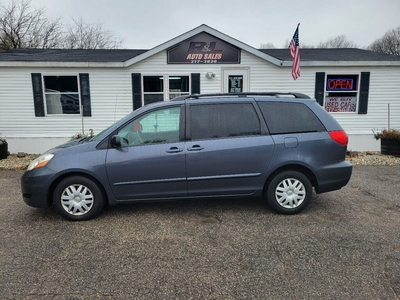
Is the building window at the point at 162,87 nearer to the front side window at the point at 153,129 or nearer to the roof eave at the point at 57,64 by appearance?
the roof eave at the point at 57,64

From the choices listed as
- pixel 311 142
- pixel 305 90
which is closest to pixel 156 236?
pixel 311 142

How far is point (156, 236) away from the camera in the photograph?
3.42 meters

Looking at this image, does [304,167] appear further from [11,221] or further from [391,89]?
[391,89]

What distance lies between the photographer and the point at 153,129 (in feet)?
12.8

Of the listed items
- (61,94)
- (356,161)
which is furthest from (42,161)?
(356,161)

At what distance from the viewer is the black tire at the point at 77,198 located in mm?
3753

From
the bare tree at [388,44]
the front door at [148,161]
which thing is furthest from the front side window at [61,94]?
the bare tree at [388,44]

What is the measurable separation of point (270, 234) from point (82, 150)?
2659 millimetres

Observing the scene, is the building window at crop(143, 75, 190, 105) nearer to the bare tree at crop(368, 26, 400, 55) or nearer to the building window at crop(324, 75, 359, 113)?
the building window at crop(324, 75, 359, 113)

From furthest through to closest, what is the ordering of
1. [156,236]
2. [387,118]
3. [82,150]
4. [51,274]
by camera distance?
[387,118], [82,150], [156,236], [51,274]

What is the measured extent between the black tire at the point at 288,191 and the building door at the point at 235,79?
6.11 m

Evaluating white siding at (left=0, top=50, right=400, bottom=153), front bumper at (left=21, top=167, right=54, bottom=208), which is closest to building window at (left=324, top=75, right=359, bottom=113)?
white siding at (left=0, top=50, right=400, bottom=153)

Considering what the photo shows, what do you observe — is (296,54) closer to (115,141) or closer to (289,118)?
(289,118)

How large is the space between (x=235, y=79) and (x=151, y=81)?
112 inches
